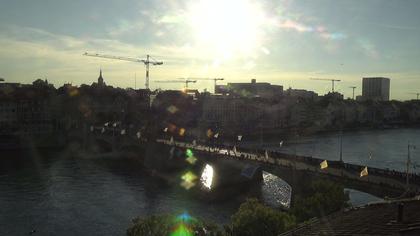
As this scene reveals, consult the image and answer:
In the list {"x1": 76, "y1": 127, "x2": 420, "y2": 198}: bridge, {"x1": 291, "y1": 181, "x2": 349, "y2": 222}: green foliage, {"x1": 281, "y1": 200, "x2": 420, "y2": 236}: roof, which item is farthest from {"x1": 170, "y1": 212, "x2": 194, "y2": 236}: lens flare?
{"x1": 281, "y1": 200, "x2": 420, "y2": 236}: roof

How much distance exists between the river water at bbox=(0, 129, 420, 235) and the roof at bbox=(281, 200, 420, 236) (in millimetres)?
26627

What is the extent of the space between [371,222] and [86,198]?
40208 mm

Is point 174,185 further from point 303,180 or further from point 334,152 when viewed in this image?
point 334,152

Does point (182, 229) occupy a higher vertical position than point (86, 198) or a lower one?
higher

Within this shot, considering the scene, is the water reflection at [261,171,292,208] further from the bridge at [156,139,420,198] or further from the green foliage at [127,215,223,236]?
the green foliage at [127,215,223,236]

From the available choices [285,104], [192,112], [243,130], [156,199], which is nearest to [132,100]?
[192,112]

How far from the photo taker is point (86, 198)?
46.4 m

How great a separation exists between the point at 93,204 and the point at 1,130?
202 ft

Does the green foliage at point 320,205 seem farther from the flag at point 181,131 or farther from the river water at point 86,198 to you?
the flag at point 181,131

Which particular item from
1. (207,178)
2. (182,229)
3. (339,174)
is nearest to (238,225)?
(182,229)

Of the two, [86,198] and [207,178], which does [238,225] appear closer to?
[86,198]

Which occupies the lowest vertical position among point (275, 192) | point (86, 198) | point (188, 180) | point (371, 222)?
point (188, 180)

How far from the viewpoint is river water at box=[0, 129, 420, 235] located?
3766 centimetres

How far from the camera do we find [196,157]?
6100 cm
